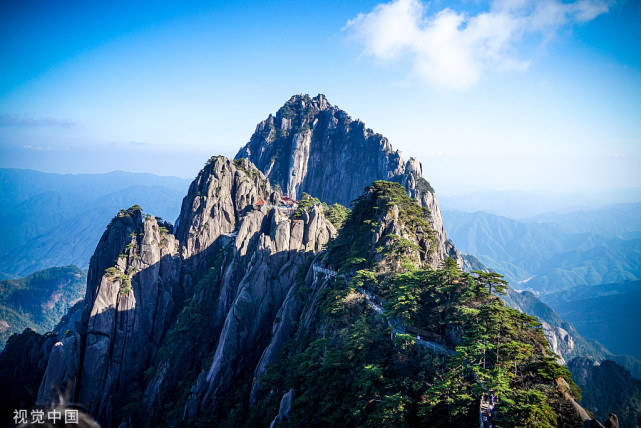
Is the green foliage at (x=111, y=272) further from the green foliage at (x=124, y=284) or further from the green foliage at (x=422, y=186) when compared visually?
the green foliage at (x=422, y=186)

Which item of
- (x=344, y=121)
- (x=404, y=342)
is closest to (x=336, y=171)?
(x=344, y=121)

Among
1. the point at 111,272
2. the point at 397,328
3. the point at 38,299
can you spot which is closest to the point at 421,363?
the point at 397,328

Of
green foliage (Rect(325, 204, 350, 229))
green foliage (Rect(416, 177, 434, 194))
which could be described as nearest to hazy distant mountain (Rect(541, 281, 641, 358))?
→ green foliage (Rect(416, 177, 434, 194))

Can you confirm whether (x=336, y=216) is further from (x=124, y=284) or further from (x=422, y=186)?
(x=422, y=186)

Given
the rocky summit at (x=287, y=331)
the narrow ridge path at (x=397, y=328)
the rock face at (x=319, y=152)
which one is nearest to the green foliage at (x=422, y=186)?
the rock face at (x=319, y=152)

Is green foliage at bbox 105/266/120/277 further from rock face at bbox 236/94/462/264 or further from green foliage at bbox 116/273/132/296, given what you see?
rock face at bbox 236/94/462/264
